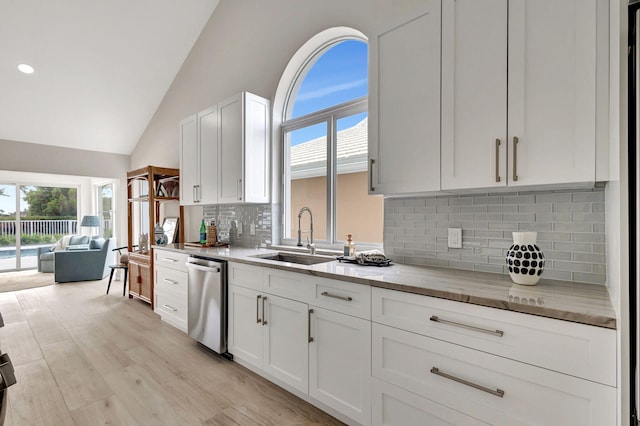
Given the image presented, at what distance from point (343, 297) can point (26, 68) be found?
Result: 5.31m

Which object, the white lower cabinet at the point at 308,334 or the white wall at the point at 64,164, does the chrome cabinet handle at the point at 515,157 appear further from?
the white wall at the point at 64,164

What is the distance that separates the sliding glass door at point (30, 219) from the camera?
23.6ft

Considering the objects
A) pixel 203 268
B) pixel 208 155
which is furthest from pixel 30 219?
pixel 203 268

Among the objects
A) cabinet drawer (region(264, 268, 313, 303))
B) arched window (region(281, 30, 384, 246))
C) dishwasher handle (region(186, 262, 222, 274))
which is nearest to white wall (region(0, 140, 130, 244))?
dishwasher handle (region(186, 262, 222, 274))

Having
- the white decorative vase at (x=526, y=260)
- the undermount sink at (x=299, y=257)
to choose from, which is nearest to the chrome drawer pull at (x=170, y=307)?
the undermount sink at (x=299, y=257)

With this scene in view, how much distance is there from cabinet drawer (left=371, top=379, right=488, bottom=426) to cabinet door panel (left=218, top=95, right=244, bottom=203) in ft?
6.91

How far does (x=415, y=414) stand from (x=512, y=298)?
70 cm

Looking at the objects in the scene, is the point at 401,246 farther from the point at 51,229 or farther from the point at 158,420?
the point at 51,229

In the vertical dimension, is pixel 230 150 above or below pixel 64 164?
below

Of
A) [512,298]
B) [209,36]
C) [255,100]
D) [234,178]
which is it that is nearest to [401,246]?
[512,298]

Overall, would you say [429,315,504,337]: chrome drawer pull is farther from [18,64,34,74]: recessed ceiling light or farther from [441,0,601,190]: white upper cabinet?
[18,64,34,74]: recessed ceiling light

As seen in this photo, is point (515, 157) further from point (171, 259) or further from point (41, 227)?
point (41, 227)

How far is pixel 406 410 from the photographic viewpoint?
153 cm

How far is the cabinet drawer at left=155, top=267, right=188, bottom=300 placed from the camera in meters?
3.23
